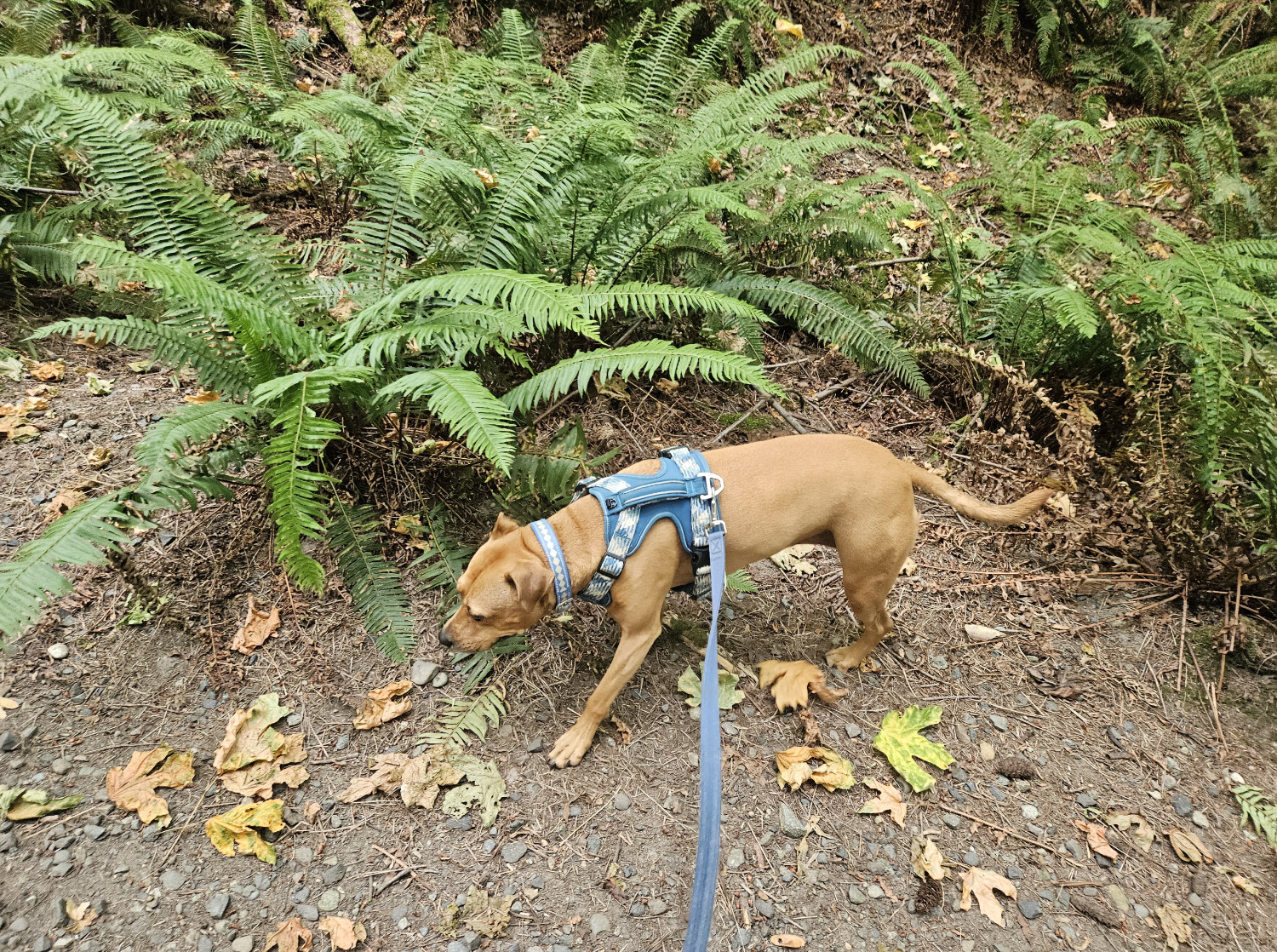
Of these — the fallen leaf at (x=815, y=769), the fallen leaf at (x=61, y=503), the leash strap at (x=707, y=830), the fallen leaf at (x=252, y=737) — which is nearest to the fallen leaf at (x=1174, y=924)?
the fallen leaf at (x=815, y=769)

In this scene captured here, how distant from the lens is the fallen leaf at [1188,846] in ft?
10.8

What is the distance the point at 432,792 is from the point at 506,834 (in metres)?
0.38

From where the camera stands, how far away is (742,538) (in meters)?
3.35

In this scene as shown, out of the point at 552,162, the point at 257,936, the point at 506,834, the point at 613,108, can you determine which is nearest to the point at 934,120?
the point at 613,108

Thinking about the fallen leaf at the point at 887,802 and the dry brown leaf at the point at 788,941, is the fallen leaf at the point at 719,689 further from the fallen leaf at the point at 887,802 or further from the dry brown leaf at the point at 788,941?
the dry brown leaf at the point at 788,941

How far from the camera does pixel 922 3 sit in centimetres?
934

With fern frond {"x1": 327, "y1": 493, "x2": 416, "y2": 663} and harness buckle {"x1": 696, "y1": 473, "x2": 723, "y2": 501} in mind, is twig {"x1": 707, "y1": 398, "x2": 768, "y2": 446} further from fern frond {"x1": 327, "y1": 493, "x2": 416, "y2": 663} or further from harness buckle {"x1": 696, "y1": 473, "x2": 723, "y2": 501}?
fern frond {"x1": 327, "y1": 493, "x2": 416, "y2": 663}


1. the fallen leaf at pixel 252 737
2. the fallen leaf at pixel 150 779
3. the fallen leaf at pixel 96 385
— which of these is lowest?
the fallen leaf at pixel 150 779

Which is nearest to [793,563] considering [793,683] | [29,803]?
[793,683]

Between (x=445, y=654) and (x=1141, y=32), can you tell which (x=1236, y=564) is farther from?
(x=1141, y=32)

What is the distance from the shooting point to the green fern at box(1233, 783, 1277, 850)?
3.37m

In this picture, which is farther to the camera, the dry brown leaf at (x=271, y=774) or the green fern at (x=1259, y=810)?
→ the green fern at (x=1259, y=810)

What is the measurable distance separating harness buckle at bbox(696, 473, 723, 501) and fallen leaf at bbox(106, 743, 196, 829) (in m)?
2.59

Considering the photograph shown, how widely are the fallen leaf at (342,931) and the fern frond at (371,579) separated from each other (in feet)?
3.52
